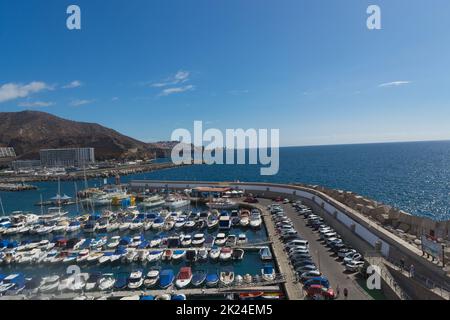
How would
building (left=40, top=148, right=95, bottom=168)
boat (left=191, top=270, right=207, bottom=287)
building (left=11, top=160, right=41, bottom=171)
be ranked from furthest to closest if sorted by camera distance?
building (left=40, top=148, right=95, bottom=168) < building (left=11, top=160, right=41, bottom=171) < boat (left=191, top=270, right=207, bottom=287)

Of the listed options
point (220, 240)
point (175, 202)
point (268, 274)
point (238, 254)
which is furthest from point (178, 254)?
point (175, 202)

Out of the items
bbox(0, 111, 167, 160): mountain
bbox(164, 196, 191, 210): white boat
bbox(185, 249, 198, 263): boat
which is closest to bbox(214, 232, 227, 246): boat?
bbox(185, 249, 198, 263): boat

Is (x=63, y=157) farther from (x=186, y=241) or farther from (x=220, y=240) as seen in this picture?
(x=220, y=240)

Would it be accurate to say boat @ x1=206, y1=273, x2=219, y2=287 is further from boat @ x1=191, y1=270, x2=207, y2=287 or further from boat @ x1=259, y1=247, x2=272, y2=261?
boat @ x1=259, y1=247, x2=272, y2=261

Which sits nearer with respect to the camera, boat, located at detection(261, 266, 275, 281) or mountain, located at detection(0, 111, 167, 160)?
boat, located at detection(261, 266, 275, 281)
